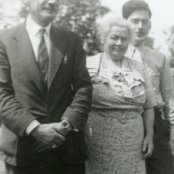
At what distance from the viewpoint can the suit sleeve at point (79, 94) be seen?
295 cm

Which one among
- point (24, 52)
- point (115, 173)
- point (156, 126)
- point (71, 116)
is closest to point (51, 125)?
→ point (71, 116)

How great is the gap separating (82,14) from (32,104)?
25.5 metres

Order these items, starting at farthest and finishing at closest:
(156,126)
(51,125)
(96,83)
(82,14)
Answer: (82,14) → (156,126) → (96,83) → (51,125)

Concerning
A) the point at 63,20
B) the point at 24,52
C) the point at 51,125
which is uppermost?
the point at 24,52

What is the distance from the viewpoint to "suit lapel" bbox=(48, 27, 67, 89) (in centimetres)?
297

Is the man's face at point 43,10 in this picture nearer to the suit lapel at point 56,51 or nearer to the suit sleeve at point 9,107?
the suit lapel at point 56,51

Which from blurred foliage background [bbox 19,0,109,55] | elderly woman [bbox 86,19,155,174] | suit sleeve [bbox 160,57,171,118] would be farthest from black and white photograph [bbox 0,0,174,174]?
blurred foliage background [bbox 19,0,109,55]

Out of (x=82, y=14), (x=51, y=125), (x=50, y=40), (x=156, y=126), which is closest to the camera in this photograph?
(x=51, y=125)

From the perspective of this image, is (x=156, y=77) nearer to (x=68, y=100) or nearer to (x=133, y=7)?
(x=133, y=7)

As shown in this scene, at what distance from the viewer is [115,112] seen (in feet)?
11.3

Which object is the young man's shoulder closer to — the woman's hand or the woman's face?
the woman's face

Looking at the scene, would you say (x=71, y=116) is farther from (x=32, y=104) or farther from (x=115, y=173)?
(x=115, y=173)

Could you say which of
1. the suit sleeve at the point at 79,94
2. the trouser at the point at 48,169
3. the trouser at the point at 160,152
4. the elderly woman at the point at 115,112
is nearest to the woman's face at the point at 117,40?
the elderly woman at the point at 115,112

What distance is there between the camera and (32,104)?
2.93m
